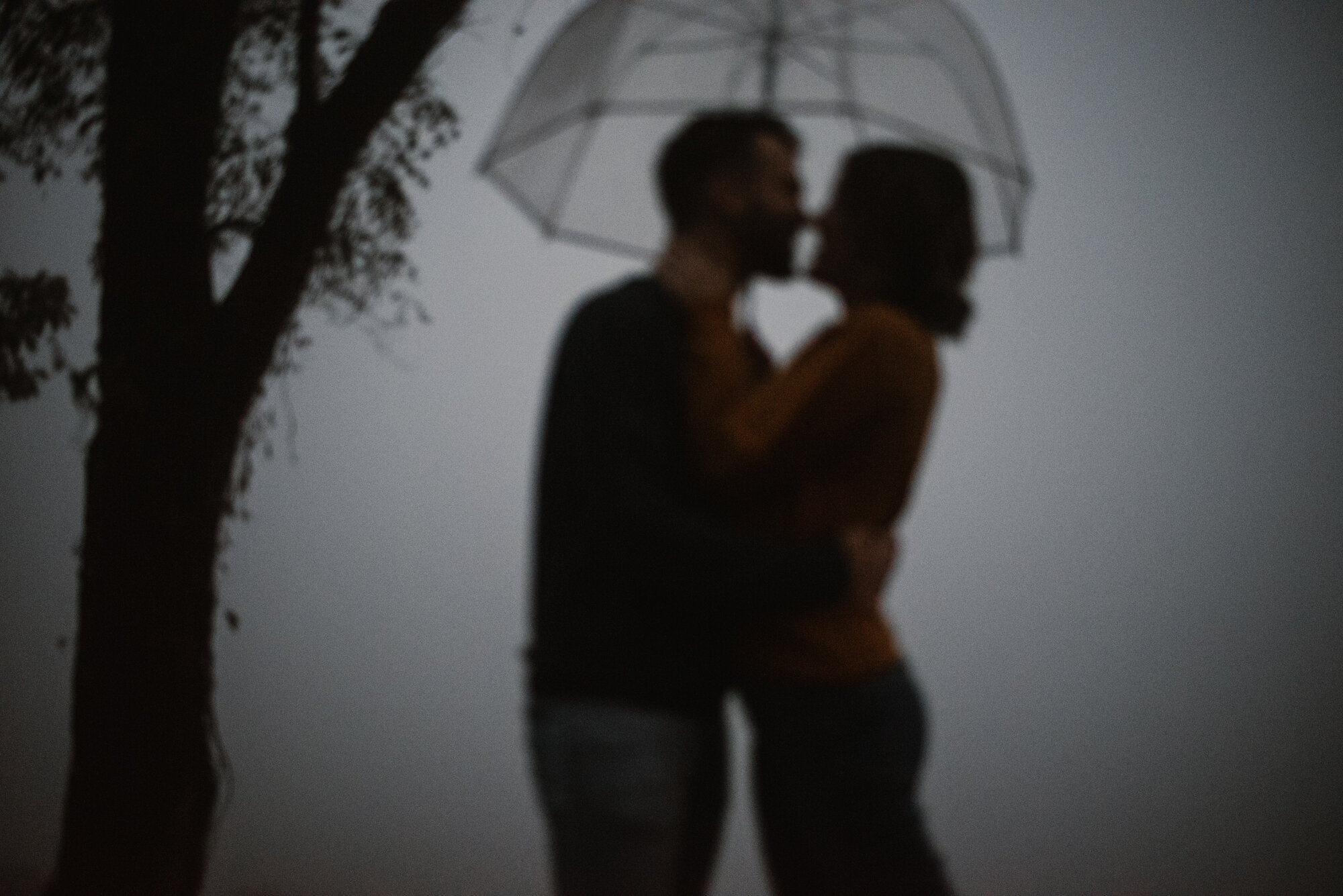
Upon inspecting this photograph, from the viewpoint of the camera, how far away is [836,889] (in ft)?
3.82

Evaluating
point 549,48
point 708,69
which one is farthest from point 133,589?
point 708,69

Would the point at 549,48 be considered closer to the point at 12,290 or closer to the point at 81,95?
the point at 81,95

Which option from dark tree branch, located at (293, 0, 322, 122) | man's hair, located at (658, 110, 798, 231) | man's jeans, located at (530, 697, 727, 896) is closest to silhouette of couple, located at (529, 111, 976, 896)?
man's jeans, located at (530, 697, 727, 896)

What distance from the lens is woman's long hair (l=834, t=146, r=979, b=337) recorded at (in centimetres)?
135

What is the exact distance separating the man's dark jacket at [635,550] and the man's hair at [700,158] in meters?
0.23

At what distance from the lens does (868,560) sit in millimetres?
1138

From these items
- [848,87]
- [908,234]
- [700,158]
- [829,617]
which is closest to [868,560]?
[829,617]

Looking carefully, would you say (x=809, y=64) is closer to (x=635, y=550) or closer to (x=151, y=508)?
Result: (x=635, y=550)

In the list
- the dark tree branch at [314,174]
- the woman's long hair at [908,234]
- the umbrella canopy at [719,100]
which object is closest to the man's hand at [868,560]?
the woman's long hair at [908,234]

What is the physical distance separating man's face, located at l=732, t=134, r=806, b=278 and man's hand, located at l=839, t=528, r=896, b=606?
0.44 metres

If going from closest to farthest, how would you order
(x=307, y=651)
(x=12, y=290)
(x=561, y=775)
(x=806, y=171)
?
1. (x=561, y=775)
2. (x=806, y=171)
3. (x=12, y=290)
4. (x=307, y=651)

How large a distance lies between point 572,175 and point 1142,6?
1.79 m

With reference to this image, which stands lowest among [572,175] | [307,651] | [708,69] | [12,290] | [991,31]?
[307,651]

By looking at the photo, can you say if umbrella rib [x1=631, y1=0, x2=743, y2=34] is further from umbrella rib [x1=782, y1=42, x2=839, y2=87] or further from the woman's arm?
the woman's arm
